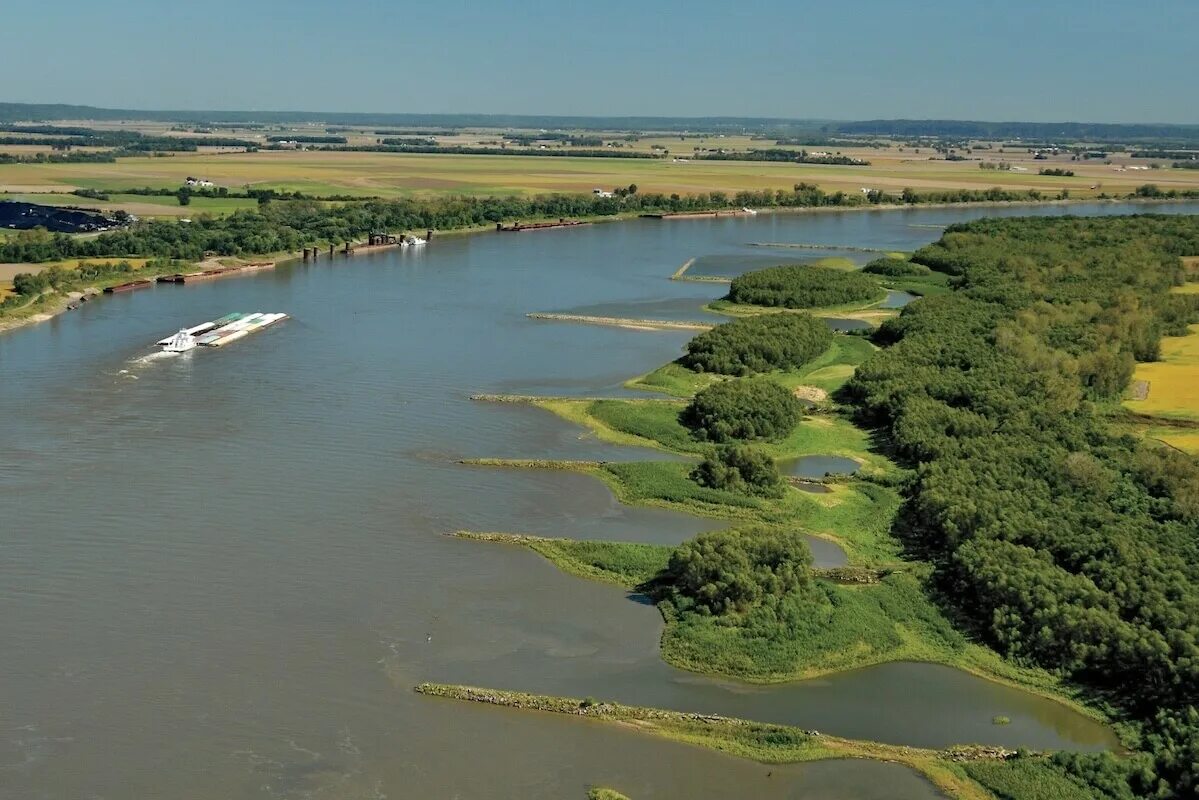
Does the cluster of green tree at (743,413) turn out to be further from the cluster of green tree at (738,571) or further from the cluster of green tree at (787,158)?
the cluster of green tree at (787,158)

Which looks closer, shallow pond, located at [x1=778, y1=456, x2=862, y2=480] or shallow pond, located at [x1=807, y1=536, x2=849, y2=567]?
shallow pond, located at [x1=807, y1=536, x2=849, y2=567]

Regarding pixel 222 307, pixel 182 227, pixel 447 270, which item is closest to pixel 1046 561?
pixel 222 307

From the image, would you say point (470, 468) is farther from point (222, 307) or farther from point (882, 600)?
point (222, 307)

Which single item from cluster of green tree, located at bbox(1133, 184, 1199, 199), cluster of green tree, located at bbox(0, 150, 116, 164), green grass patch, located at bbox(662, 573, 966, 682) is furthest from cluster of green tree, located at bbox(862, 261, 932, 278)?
cluster of green tree, located at bbox(0, 150, 116, 164)

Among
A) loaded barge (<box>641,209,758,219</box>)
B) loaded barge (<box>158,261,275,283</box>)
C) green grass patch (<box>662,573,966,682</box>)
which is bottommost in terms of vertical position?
green grass patch (<box>662,573,966,682</box>)

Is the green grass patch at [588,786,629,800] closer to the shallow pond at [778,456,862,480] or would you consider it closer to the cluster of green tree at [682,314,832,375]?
the shallow pond at [778,456,862,480]

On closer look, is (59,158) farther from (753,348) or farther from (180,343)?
(753,348)

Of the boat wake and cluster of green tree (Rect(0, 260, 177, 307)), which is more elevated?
cluster of green tree (Rect(0, 260, 177, 307))
